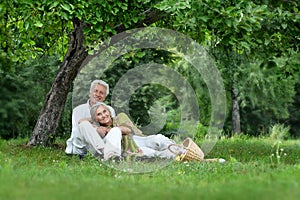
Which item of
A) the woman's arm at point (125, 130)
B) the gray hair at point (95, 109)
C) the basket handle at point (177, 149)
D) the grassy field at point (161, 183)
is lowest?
the grassy field at point (161, 183)

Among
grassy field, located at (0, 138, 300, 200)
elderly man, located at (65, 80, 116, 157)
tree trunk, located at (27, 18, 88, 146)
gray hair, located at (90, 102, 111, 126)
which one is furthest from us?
tree trunk, located at (27, 18, 88, 146)

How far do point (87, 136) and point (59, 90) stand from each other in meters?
2.49

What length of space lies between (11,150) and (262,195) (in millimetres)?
6705

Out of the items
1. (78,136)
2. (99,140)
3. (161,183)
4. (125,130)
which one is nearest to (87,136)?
(99,140)

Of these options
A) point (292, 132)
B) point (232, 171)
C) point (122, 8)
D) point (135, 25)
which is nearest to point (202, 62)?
point (135, 25)

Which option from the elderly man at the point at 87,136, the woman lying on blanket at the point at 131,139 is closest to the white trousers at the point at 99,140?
the elderly man at the point at 87,136

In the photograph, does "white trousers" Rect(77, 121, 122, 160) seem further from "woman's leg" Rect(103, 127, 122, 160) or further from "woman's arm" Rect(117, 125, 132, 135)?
"woman's arm" Rect(117, 125, 132, 135)

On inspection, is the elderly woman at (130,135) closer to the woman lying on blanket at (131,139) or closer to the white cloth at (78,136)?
the woman lying on blanket at (131,139)

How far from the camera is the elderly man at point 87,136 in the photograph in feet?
26.1

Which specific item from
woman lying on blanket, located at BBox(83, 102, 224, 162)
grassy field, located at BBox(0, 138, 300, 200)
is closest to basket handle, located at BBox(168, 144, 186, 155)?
woman lying on blanket, located at BBox(83, 102, 224, 162)

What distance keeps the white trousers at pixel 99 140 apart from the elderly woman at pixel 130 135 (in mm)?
97

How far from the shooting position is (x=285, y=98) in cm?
2577

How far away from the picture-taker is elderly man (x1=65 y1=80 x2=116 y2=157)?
26.1ft

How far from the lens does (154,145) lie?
332 inches
